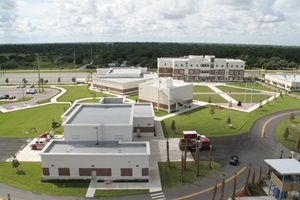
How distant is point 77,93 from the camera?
83000mm

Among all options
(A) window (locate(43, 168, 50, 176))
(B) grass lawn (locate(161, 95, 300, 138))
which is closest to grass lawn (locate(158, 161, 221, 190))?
(B) grass lawn (locate(161, 95, 300, 138))

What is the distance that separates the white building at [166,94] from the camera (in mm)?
59906

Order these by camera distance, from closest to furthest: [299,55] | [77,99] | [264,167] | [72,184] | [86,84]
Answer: [72,184] → [264,167] → [77,99] → [86,84] → [299,55]

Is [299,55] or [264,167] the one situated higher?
[299,55]

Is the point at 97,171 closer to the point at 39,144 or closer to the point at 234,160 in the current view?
the point at 39,144

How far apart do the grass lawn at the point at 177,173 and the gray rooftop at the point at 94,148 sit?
161 inches

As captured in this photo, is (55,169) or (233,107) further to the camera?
(233,107)

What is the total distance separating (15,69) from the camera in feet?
488

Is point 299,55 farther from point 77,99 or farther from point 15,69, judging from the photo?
point 15,69

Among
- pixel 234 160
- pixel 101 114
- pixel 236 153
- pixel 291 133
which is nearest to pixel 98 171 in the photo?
pixel 101 114

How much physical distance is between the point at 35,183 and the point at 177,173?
1817 centimetres

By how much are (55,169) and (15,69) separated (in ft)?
457

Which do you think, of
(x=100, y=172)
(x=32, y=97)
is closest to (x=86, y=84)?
(x=32, y=97)

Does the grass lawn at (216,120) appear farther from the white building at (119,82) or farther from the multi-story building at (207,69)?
the multi-story building at (207,69)
